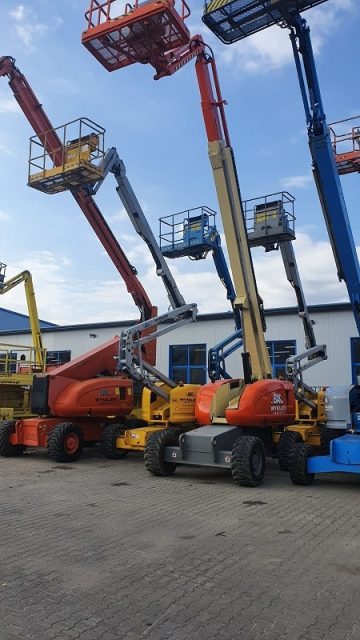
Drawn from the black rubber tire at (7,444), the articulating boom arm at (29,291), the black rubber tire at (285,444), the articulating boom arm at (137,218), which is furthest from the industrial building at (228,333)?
the black rubber tire at (285,444)

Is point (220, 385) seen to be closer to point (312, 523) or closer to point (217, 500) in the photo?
point (217, 500)

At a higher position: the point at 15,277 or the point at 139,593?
the point at 15,277

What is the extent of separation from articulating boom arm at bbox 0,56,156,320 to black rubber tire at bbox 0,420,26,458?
5253 millimetres

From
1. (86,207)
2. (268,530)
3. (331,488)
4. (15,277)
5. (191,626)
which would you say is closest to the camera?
(191,626)

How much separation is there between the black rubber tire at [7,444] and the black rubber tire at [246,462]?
6.38 m

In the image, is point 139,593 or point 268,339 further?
point 268,339

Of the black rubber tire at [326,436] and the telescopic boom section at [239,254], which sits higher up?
the telescopic boom section at [239,254]

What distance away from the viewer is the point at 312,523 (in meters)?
6.89

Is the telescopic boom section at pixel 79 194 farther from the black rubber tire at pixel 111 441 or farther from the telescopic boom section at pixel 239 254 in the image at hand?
the telescopic boom section at pixel 239 254

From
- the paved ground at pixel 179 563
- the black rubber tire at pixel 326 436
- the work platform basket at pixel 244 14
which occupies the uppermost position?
the work platform basket at pixel 244 14

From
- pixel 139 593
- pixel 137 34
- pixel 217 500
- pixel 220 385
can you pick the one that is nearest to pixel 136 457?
pixel 220 385

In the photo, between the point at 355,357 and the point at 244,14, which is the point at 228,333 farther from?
the point at 244,14

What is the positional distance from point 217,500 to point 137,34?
10.6m

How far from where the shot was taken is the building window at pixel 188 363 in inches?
939
